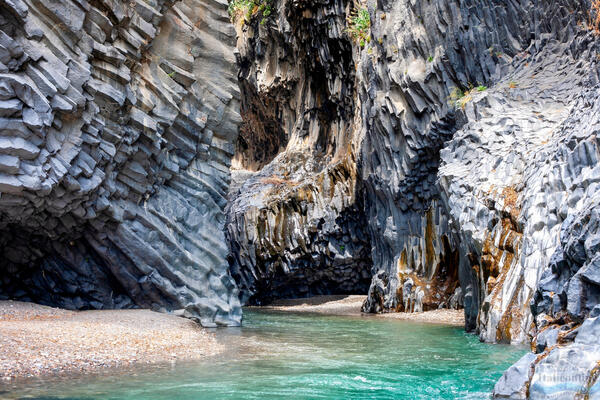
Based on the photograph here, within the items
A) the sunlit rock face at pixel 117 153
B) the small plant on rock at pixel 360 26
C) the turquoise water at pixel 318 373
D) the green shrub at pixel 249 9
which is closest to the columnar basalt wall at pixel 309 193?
the green shrub at pixel 249 9

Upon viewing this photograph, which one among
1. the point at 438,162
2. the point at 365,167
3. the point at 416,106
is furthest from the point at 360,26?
the point at 438,162

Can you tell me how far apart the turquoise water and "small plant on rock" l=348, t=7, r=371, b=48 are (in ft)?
58.4

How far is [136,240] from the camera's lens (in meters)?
16.8

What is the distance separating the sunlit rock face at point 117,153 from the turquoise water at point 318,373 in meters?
4.65

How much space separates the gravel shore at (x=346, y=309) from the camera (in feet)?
66.0

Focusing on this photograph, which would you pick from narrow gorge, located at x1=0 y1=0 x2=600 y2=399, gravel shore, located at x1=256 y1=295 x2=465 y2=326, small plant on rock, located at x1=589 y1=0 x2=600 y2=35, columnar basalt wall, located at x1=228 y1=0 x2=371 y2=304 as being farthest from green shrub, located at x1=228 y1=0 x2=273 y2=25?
small plant on rock, located at x1=589 y1=0 x2=600 y2=35

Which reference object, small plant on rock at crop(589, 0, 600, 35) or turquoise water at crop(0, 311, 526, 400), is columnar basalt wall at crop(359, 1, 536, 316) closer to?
small plant on rock at crop(589, 0, 600, 35)

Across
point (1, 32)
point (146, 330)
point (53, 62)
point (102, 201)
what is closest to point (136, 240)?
point (102, 201)

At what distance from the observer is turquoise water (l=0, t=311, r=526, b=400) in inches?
292

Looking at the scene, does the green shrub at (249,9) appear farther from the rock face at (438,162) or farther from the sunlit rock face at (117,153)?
the sunlit rock face at (117,153)

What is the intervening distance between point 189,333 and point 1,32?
814cm

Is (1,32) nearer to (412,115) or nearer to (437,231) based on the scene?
(412,115)

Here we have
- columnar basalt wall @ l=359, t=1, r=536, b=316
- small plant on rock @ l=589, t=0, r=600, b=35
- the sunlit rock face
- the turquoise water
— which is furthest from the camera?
columnar basalt wall @ l=359, t=1, r=536, b=316

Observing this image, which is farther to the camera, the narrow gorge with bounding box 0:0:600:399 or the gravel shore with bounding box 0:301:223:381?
the narrow gorge with bounding box 0:0:600:399
